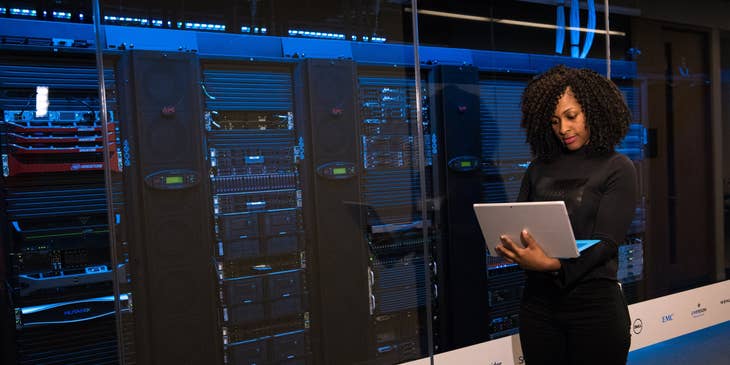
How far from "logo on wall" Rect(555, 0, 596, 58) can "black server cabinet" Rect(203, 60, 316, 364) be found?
5.99 feet

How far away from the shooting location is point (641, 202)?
3.46 metres

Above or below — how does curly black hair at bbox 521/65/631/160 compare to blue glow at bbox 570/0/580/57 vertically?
below

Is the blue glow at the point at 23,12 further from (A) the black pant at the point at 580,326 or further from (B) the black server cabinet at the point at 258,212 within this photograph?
(A) the black pant at the point at 580,326

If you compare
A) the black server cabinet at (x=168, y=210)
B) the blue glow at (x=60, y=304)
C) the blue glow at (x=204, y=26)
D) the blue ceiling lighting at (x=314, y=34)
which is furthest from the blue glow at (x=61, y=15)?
the blue glow at (x=60, y=304)

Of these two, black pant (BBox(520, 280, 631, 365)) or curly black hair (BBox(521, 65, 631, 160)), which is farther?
curly black hair (BBox(521, 65, 631, 160))

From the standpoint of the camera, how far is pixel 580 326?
1.49 metres

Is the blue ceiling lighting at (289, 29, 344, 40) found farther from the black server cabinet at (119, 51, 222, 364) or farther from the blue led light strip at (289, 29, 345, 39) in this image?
the black server cabinet at (119, 51, 222, 364)

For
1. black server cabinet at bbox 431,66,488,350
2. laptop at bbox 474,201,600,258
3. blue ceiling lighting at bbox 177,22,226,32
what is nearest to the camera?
laptop at bbox 474,201,600,258

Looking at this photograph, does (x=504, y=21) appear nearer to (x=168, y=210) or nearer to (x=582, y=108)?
(x=582, y=108)

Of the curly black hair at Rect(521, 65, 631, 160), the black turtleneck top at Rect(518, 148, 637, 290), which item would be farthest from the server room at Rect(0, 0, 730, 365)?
the black turtleneck top at Rect(518, 148, 637, 290)

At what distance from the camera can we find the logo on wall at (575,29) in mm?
3158

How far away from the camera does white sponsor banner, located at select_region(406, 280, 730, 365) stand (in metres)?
2.57

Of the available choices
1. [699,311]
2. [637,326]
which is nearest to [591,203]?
[637,326]

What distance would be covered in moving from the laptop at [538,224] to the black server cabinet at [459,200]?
120 centimetres
